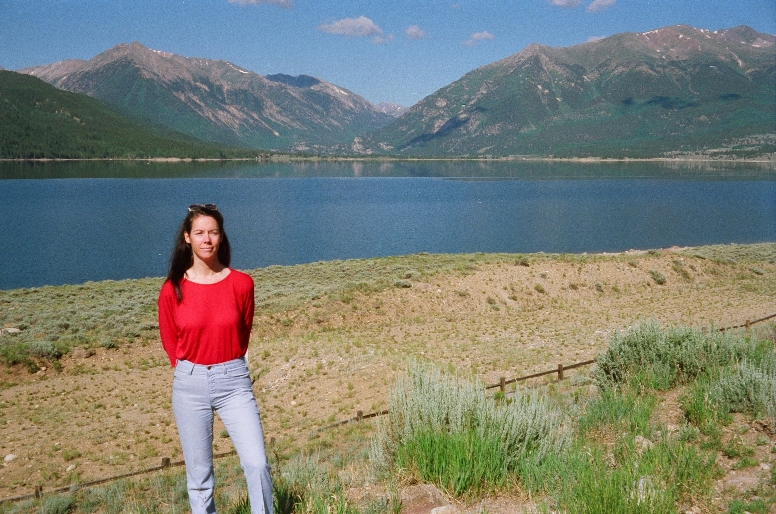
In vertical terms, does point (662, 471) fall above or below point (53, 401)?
above

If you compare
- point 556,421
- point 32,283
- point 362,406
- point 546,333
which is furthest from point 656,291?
point 32,283

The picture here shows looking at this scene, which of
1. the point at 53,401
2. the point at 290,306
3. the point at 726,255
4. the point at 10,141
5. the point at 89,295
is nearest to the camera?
the point at 53,401

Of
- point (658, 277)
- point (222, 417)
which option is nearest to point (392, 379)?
point (222, 417)

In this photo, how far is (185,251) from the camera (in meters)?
3.43

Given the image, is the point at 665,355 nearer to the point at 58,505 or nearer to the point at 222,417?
the point at 222,417

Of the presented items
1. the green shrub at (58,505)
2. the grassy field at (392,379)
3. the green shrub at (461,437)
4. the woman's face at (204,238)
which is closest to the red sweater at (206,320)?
the woman's face at (204,238)

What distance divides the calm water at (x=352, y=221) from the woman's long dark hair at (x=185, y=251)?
118ft

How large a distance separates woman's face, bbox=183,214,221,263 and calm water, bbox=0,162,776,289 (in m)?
36.2

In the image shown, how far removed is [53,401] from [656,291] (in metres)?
21.0

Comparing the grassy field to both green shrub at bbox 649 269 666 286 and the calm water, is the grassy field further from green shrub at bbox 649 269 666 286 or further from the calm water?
the calm water

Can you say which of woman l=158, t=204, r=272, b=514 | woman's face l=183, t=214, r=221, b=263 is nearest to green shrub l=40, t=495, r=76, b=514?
woman l=158, t=204, r=272, b=514

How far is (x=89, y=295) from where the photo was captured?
82.8 feet

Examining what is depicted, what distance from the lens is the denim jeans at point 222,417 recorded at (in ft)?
10.4

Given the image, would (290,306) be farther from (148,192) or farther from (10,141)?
(10,141)
